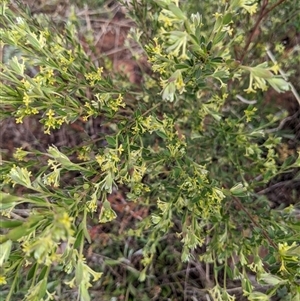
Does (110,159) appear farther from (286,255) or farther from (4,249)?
(286,255)

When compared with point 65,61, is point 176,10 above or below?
above

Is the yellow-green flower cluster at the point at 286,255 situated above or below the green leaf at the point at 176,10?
below

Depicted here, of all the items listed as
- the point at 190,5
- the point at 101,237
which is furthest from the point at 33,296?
the point at 190,5

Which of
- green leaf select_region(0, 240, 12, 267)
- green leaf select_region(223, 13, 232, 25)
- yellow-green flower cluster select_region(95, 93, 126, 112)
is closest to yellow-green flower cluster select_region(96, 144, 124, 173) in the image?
yellow-green flower cluster select_region(95, 93, 126, 112)

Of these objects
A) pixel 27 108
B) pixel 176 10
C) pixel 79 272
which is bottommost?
pixel 79 272

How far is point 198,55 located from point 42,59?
0.71m

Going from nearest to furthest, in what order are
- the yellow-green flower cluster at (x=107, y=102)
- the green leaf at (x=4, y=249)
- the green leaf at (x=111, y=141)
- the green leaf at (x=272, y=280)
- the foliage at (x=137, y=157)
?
the green leaf at (x=4, y=249)
the foliage at (x=137, y=157)
the green leaf at (x=272, y=280)
the green leaf at (x=111, y=141)
the yellow-green flower cluster at (x=107, y=102)

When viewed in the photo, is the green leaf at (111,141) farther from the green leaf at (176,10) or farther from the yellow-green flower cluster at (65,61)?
the green leaf at (176,10)

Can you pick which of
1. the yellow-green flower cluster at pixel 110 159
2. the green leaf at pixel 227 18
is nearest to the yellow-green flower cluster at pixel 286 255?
the yellow-green flower cluster at pixel 110 159

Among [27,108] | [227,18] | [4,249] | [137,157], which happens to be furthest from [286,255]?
[27,108]

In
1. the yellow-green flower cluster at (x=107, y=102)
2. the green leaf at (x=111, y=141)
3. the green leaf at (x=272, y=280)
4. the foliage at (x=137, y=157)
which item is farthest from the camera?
the yellow-green flower cluster at (x=107, y=102)

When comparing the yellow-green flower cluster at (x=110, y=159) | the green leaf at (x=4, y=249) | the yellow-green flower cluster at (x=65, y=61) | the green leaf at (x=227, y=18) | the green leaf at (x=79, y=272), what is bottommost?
the green leaf at (x=79, y=272)

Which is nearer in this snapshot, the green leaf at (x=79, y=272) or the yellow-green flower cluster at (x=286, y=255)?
the green leaf at (x=79, y=272)

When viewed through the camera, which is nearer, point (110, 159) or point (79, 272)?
Answer: point (79, 272)
